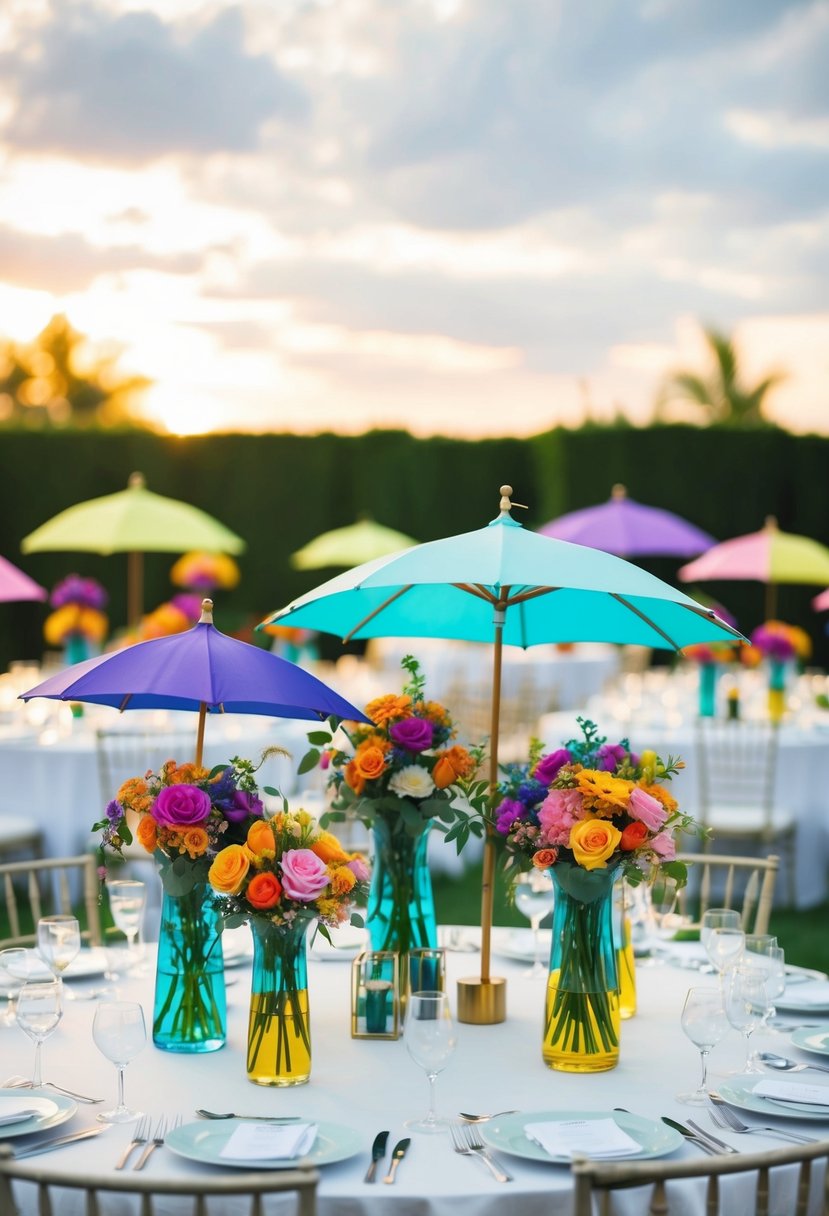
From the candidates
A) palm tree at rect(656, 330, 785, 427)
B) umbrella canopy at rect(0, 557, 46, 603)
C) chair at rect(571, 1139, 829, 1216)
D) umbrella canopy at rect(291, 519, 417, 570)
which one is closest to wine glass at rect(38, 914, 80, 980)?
chair at rect(571, 1139, 829, 1216)

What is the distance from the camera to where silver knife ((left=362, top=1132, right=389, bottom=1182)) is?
212 centimetres

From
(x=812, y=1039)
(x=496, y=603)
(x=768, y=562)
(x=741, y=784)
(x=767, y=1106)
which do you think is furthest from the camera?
(x=768, y=562)

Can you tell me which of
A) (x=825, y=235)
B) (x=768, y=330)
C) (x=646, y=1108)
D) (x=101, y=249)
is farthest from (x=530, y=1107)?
(x=768, y=330)

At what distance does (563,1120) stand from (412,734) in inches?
34.2

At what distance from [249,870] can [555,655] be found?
9291 mm

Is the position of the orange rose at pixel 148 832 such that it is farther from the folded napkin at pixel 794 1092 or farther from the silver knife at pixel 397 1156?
the folded napkin at pixel 794 1092

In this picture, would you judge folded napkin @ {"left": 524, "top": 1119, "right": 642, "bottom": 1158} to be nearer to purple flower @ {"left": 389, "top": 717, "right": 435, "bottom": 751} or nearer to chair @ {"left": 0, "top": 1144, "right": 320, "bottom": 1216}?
chair @ {"left": 0, "top": 1144, "right": 320, "bottom": 1216}

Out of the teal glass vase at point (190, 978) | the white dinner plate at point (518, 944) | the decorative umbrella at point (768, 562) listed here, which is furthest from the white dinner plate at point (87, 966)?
the decorative umbrella at point (768, 562)

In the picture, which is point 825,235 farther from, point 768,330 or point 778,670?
point 778,670

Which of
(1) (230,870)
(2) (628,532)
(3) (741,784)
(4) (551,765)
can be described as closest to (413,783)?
(4) (551,765)

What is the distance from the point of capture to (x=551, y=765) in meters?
2.74

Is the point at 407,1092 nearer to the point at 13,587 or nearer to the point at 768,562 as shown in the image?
the point at 13,587

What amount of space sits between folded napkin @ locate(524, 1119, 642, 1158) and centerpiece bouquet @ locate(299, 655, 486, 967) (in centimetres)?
67

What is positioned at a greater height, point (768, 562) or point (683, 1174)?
point (768, 562)
